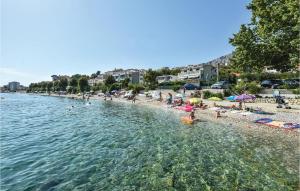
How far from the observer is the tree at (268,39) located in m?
19.8

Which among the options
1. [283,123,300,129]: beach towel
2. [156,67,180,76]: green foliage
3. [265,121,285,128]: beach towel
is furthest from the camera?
[156,67,180,76]: green foliage

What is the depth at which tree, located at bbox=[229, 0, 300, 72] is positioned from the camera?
19755mm

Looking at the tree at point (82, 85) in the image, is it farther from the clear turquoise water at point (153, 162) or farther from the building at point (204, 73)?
the clear turquoise water at point (153, 162)

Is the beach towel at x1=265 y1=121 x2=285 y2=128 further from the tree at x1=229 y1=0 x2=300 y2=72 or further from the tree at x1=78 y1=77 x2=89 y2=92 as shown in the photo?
the tree at x1=78 y1=77 x2=89 y2=92

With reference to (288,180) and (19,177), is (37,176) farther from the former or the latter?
(288,180)

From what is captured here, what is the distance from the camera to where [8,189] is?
12.1 m

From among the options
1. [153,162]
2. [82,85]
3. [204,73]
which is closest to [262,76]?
[204,73]

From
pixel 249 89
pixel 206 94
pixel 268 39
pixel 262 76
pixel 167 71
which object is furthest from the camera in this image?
pixel 167 71

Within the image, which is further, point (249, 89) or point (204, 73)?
point (204, 73)

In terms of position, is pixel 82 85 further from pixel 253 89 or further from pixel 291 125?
pixel 291 125

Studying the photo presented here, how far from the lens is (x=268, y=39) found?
2262cm

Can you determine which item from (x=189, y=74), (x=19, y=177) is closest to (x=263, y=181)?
(x=19, y=177)

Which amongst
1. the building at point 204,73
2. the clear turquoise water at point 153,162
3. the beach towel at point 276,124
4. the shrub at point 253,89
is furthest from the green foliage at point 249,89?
the building at point 204,73

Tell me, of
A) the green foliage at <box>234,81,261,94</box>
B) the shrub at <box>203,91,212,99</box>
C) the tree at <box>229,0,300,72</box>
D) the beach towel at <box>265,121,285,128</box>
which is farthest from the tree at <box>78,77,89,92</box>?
the beach towel at <box>265,121,285,128</box>
